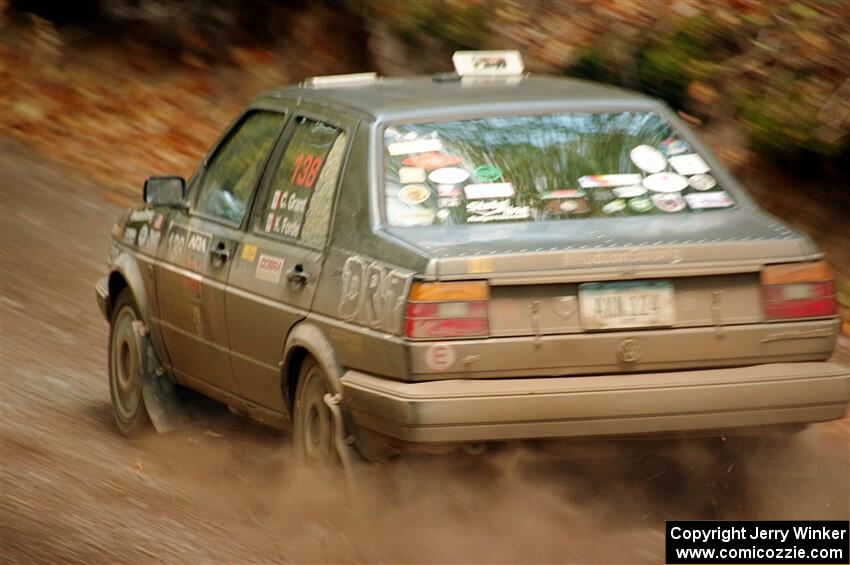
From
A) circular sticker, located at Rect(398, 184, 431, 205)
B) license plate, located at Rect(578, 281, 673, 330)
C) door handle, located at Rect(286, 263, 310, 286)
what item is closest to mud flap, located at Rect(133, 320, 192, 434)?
door handle, located at Rect(286, 263, 310, 286)

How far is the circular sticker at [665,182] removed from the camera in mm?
6641

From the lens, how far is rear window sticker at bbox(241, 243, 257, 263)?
23.9 ft

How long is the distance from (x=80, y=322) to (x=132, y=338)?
254 centimetres

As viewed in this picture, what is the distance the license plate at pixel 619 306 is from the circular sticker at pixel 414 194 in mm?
817

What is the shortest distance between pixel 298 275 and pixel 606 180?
130 cm

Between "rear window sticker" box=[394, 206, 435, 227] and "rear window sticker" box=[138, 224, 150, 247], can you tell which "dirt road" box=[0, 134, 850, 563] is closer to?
"rear window sticker" box=[394, 206, 435, 227]

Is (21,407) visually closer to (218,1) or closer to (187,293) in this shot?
(187,293)

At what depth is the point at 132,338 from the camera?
8.82 m

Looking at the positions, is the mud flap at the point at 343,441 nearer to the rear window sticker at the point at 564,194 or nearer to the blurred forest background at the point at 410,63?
the rear window sticker at the point at 564,194

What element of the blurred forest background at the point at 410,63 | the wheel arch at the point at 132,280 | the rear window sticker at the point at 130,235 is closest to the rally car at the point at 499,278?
the wheel arch at the point at 132,280

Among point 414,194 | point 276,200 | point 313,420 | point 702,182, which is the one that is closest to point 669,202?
point 702,182

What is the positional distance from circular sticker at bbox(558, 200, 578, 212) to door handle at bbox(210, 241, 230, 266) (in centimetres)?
180

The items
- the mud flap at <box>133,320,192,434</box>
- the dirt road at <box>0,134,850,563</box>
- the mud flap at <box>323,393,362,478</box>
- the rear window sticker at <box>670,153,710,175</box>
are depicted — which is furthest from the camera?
the mud flap at <box>133,320,192,434</box>

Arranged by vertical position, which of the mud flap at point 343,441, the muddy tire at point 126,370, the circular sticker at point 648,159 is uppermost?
the circular sticker at point 648,159
